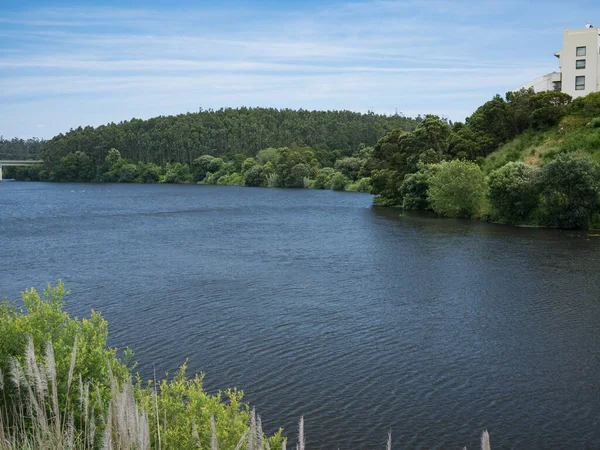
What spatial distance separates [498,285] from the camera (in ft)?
117

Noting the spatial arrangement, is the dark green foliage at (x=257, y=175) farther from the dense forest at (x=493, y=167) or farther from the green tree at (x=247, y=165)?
the green tree at (x=247, y=165)

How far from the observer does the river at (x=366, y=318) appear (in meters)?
19.2

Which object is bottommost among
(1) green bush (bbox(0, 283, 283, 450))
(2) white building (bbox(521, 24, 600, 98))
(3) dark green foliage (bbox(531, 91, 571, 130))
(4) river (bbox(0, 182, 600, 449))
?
(4) river (bbox(0, 182, 600, 449))

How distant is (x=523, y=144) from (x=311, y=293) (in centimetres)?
5159

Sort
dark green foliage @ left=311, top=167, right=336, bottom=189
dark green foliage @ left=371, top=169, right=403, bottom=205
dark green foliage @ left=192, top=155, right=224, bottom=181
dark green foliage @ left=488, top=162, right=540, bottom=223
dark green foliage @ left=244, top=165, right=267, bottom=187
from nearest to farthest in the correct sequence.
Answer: dark green foliage @ left=488, top=162, right=540, bottom=223, dark green foliage @ left=371, top=169, right=403, bottom=205, dark green foliage @ left=311, top=167, right=336, bottom=189, dark green foliage @ left=244, top=165, right=267, bottom=187, dark green foliage @ left=192, top=155, right=224, bottom=181

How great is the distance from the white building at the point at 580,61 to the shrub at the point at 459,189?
23997mm

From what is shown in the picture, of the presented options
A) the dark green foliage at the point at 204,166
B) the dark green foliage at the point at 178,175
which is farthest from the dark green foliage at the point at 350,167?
the dark green foliage at the point at 178,175

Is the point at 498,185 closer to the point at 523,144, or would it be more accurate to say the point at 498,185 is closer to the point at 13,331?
the point at 523,144

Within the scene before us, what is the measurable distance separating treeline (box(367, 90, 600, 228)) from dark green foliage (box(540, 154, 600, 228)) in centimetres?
7

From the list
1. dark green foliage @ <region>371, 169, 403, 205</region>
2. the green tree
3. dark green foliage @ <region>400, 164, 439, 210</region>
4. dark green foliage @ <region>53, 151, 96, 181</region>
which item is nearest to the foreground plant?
dark green foliage @ <region>400, 164, 439, 210</region>

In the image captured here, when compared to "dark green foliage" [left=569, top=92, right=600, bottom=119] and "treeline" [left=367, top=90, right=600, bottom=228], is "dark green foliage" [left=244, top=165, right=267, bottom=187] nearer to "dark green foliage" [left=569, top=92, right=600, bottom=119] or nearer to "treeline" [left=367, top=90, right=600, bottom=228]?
"treeline" [left=367, top=90, right=600, bottom=228]

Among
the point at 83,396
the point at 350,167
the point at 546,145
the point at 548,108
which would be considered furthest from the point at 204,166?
the point at 83,396

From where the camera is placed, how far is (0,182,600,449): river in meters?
19.2

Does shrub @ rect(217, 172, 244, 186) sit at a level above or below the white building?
below
